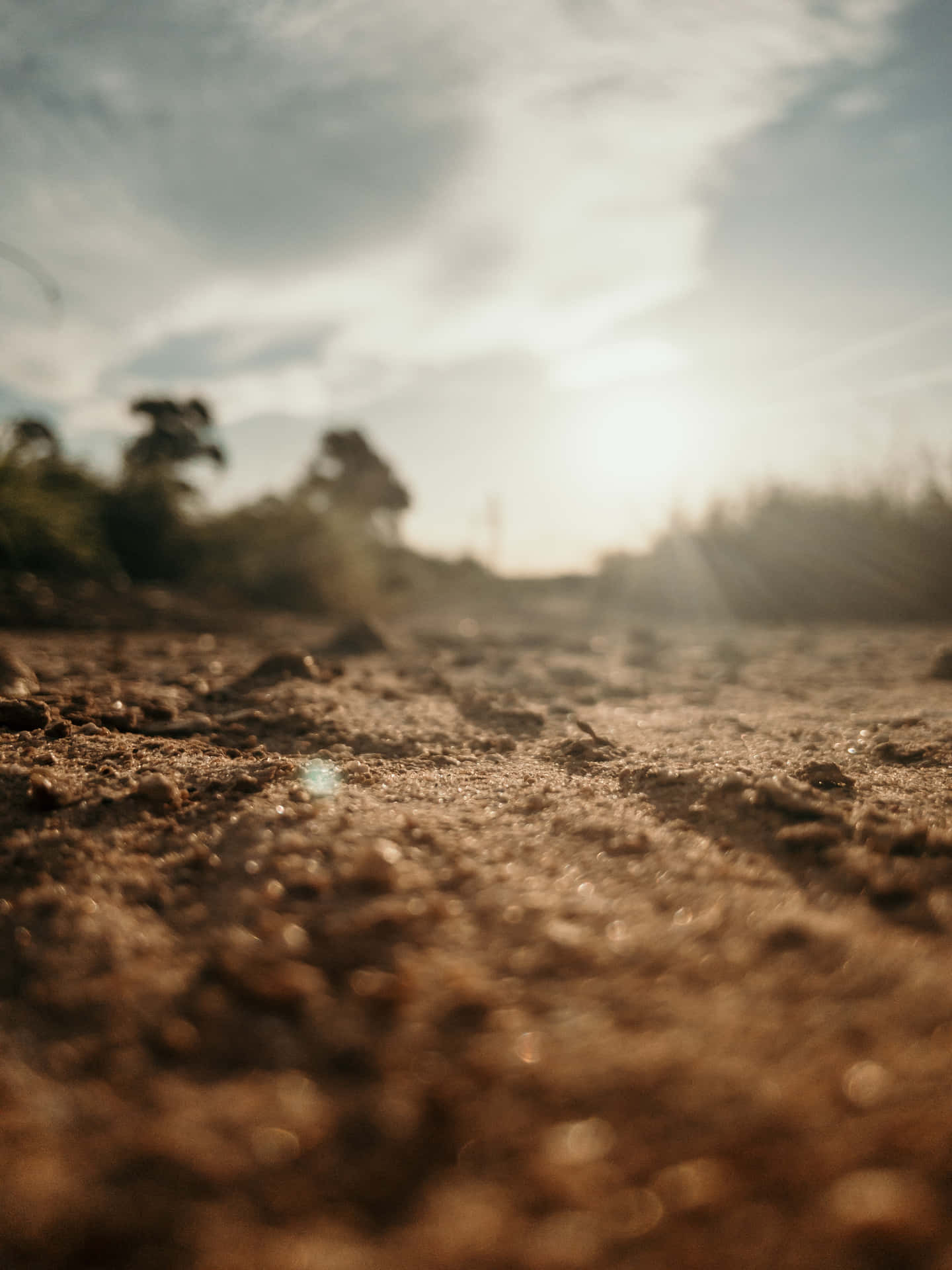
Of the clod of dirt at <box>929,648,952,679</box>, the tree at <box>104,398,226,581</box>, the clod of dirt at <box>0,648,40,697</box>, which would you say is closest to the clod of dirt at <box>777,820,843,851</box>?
the clod of dirt at <box>0,648,40,697</box>

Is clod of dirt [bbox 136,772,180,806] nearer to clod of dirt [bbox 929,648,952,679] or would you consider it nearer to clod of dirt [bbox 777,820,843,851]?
clod of dirt [bbox 777,820,843,851]

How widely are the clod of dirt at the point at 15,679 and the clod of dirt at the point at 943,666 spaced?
2.87 m

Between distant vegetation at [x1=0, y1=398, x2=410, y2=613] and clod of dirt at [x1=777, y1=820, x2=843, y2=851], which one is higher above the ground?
distant vegetation at [x1=0, y1=398, x2=410, y2=613]

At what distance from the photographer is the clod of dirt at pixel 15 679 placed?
1.76 meters

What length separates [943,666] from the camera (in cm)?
250

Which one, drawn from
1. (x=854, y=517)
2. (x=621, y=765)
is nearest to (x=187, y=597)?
(x=621, y=765)

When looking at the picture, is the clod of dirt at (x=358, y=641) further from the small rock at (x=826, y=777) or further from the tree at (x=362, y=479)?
the tree at (x=362, y=479)

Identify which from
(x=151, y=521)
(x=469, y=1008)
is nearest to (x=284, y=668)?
(x=469, y=1008)

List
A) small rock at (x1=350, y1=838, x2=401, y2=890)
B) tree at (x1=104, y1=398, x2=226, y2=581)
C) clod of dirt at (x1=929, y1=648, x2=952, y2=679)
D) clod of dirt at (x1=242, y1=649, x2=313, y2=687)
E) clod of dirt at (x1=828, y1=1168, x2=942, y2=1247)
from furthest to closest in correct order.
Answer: tree at (x1=104, y1=398, x2=226, y2=581) → clod of dirt at (x1=929, y1=648, x2=952, y2=679) → clod of dirt at (x1=242, y1=649, x2=313, y2=687) → small rock at (x1=350, y1=838, x2=401, y2=890) → clod of dirt at (x1=828, y1=1168, x2=942, y2=1247)

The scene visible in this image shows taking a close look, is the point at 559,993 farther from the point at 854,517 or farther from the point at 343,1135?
the point at 854,517

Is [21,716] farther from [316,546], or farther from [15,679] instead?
[316,546]

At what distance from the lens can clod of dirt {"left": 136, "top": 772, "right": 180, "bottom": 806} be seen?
45.6 inches

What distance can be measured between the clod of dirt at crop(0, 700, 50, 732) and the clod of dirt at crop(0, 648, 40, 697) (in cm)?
20

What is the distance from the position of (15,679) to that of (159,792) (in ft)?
3.17
